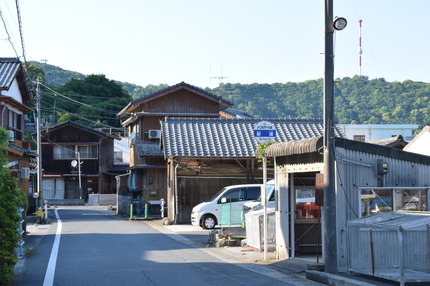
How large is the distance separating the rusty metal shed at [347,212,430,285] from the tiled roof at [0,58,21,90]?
61.0 feet

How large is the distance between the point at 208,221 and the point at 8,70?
1142 centimetres

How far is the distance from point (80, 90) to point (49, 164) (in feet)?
43.5

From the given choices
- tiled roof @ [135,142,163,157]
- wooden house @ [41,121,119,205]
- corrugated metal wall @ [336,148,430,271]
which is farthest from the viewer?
wooden house @ [41,121,119,205]

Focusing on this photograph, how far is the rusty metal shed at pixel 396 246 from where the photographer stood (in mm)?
10761

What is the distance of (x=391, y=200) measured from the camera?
44.8ft

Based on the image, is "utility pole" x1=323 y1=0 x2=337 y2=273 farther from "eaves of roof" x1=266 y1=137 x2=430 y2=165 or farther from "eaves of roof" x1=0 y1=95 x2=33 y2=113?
"eaves of roof" x1=0 y1=95 x2=33 y2=113

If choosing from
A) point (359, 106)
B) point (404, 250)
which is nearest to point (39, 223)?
point (404, 250)

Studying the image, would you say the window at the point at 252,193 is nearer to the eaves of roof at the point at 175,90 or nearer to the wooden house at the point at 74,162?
the eaves of roof at the point at 175,90

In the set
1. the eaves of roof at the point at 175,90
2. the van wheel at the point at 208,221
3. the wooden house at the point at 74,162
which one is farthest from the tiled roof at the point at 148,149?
the wooden house at the point at 74,162

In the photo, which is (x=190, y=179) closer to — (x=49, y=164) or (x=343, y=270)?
(x=343, y=270)

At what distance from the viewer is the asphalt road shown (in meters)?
12.2

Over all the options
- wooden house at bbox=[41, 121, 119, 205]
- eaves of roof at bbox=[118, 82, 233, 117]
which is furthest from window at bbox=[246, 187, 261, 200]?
wooden house at bbox=[41, 121, 119, 205]

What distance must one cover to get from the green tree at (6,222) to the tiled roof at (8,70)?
14572mm

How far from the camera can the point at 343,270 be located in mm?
12578
